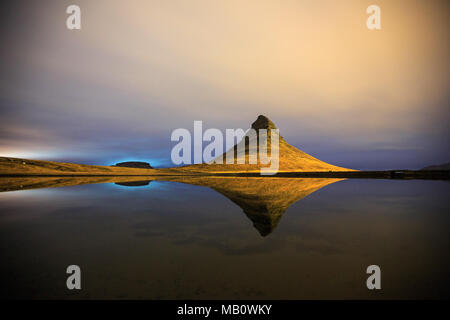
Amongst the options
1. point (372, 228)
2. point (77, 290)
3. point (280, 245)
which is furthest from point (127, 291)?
point (372, 228)

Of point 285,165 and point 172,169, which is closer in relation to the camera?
point 172,169

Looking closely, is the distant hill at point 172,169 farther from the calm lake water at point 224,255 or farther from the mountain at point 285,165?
the calm lake water at point 224,255

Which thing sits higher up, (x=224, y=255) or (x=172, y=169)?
(x=172, y=169)

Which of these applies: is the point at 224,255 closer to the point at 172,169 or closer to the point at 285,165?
the point at 172,169

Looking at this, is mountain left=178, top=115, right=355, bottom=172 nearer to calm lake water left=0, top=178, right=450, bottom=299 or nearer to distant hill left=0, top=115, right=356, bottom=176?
distant hill left=0, top=115, right=356, bottom=176

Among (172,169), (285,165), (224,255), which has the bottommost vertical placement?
(224,255)

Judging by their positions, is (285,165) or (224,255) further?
(285,165)

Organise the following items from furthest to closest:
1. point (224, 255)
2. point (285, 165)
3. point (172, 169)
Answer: point (285, 165) < point (172, 169) < point (224, 255)

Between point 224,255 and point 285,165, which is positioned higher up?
point 285,165

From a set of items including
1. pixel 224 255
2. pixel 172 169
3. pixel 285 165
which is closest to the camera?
pixel 224 255

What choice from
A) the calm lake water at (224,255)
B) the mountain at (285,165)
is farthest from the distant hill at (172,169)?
the calm lake water at (224,255)

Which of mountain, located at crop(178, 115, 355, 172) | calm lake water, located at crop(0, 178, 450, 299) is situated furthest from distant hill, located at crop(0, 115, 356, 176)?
calm lake water, located at crop(0, 178, 450, 299)

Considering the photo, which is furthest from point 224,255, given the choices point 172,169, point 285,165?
point 285,165
